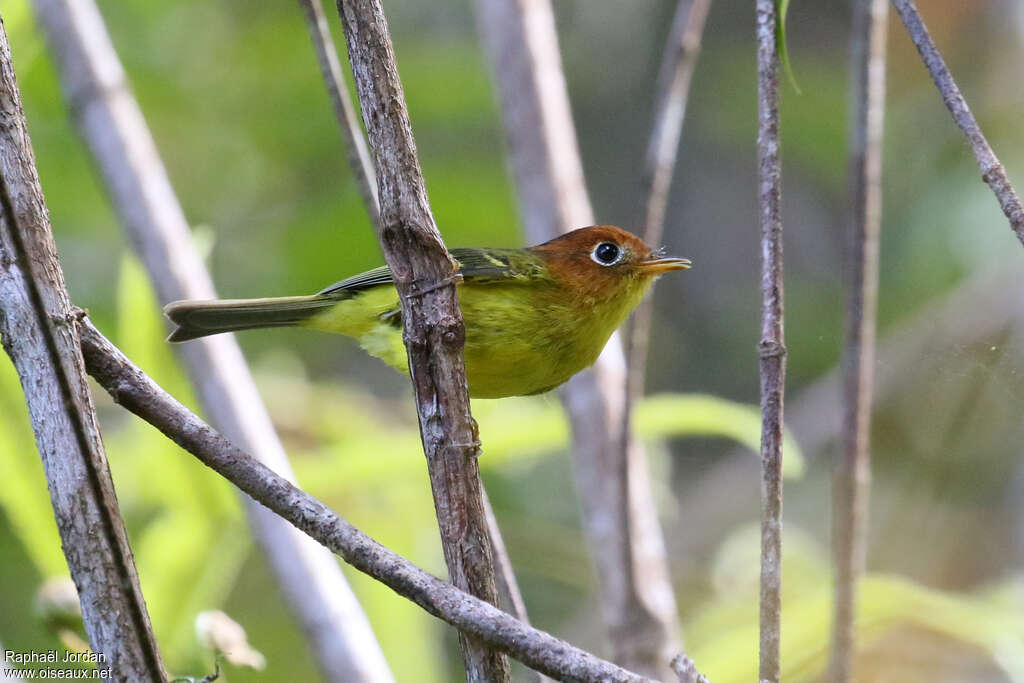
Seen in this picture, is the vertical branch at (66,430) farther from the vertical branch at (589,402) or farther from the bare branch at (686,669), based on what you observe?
the vertical branch at (589,402)

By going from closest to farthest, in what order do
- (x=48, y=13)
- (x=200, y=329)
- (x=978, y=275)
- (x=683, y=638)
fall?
(x=200, y=329) < (x=48, y=13) < (x=683, y=638) < (x=978, y=275)

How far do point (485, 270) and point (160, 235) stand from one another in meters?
1.12

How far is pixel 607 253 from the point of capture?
11.3 feet

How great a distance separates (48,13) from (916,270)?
4.49 meters

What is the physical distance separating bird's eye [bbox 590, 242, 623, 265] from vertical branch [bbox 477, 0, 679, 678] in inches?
12.7

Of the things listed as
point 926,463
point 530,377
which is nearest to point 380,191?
point 530,377

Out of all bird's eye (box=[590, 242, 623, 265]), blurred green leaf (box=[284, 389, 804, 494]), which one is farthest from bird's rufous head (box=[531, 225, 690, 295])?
blurred green leaf (box=[284, 389, 804, 494])

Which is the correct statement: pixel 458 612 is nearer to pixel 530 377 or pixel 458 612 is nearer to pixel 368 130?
pixel 368 130

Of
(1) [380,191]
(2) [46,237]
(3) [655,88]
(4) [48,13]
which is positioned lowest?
(2) [46,237]

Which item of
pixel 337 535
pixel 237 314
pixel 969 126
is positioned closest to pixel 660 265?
pixel 237 314

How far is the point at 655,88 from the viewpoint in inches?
268

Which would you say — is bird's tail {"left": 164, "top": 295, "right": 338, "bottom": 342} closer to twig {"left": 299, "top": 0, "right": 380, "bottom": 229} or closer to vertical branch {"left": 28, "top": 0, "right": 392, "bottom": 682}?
vertical branch {"left": 28, "top": 0, "right": 392, "bottom": 682}

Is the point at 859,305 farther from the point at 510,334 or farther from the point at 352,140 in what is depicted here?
the point at 352,140

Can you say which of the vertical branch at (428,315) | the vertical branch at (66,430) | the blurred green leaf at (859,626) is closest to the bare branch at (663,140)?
the blurred green leaf at (859,626)
